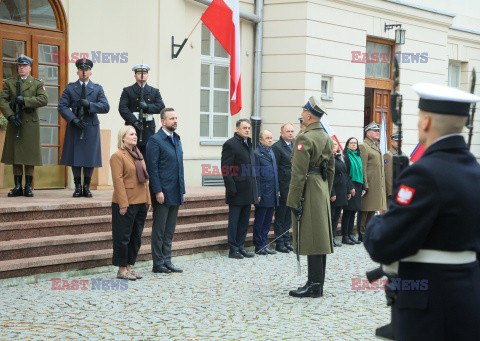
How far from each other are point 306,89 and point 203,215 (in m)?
5.36

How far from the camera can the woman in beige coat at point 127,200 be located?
26.3ft

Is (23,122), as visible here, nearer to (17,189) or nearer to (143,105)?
(17,189)

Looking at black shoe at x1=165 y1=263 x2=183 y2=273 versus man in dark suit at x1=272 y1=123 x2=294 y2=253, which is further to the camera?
man in dark suit at x1=272 y1=123 x2=294 y2=253

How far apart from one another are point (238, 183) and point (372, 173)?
3.29 metres

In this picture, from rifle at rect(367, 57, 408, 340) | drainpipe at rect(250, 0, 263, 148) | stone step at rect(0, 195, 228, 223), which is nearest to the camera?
rifle at rect(367, 57, 408, 340)

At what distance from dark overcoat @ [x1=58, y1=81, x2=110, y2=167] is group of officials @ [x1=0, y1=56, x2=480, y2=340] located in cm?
2

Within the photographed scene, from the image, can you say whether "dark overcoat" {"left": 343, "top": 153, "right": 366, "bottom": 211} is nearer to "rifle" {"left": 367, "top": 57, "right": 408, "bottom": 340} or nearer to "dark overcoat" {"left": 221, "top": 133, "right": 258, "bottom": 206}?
"dark overcoat" {"left": 221, "top": 133, "right": 258, "bottom": 206}

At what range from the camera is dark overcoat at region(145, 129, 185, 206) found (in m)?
8.74

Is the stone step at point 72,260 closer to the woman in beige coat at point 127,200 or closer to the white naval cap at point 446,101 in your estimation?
the woman in beige coat at point 127,200

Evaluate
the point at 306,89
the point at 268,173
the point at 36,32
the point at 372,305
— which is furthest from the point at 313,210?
the point at 306,89

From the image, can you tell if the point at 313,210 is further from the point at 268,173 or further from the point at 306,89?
the point at 306,89

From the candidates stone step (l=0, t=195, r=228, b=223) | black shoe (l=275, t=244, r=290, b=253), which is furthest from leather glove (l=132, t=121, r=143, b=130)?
black shoe (l=275, t=244, r=290, b=253)

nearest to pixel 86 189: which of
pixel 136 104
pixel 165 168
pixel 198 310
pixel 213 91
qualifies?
pixel 136 104

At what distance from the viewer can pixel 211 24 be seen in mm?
12055
